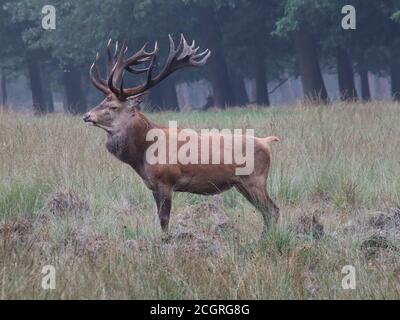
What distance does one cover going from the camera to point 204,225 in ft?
25.7

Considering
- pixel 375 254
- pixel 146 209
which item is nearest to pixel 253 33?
pixel 146 209

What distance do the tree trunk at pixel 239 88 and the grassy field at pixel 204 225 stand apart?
22.4 metres

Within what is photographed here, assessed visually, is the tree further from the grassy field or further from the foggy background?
the grassy field

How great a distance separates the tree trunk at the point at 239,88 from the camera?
35716 mm

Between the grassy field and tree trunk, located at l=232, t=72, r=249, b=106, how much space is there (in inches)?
881

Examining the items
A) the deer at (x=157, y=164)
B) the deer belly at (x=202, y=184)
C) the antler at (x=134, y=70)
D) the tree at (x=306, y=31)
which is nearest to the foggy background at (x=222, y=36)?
the tree at (x=306, y=31)

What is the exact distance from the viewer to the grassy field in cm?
572

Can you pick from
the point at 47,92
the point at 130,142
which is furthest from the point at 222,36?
the point at 130,142

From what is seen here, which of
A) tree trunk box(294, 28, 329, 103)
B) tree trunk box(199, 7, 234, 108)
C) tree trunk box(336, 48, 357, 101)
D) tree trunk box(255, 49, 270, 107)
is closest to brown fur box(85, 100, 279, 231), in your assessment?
tree trunk box(294, 28, 329, 103)

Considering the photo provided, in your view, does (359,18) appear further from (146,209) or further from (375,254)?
(375,254)

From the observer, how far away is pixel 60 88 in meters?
43.8

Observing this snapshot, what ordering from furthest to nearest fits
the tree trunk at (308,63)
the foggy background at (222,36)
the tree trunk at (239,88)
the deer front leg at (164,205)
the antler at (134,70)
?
the tree trunk at (239,88) < the tree trunk at (308,63) < the foggy background at (222,36) < the antler at (134,70) < the deer front leg at (164,205)

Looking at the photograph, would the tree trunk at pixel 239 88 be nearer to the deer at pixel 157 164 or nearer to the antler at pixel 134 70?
the antler at pixel 134 70
